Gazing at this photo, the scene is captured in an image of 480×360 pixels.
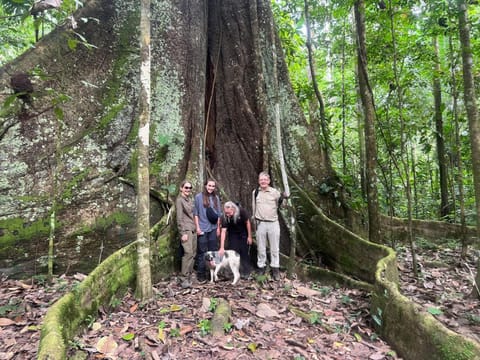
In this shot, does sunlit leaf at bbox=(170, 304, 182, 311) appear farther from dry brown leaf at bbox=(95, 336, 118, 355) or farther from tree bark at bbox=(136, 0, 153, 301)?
dry brown leaf at bbox=(95, 336, 118, 355)

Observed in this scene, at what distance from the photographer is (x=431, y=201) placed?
40.1 feet

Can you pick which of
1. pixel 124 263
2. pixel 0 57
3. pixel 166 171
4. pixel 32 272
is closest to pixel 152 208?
pixel 166 171

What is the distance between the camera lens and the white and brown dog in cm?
509

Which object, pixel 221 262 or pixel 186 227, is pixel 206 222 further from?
pixel 221 262

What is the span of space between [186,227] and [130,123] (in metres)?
1.80

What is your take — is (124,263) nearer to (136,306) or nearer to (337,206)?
(136,306)

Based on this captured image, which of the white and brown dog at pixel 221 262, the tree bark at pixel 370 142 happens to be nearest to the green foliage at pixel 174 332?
the white and brown dog at pixel 221 262

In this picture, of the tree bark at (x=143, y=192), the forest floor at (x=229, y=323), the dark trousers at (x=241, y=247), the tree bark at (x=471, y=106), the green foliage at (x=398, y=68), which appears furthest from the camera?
the green foliage at (x=398, y=68)

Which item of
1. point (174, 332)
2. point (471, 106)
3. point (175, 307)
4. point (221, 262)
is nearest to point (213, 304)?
point (175, 307)

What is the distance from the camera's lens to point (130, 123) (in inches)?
208

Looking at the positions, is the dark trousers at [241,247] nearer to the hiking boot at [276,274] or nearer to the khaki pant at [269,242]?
the khaki pant at [269,242]

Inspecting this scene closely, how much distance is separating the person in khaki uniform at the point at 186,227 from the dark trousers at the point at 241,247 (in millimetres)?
695

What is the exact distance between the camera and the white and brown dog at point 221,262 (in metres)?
5.09

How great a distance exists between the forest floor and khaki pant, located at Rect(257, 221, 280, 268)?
1.17 ft
